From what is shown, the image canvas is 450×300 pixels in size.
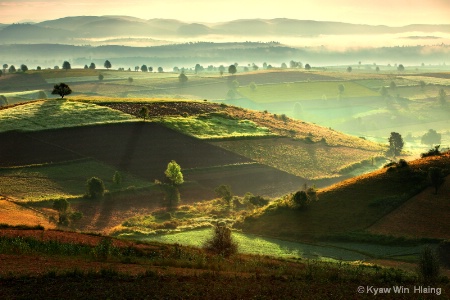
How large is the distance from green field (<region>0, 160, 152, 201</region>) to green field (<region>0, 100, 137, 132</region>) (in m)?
22.7

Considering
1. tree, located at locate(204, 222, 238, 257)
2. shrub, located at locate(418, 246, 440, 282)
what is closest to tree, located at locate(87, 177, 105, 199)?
tree, located at locate(204, 222, 238, 257)

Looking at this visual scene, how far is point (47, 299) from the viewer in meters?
39.8

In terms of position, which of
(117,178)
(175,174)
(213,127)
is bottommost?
(117,178)

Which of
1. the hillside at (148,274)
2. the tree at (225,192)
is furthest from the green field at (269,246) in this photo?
the tree at (225,192)

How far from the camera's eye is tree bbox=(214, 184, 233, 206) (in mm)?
110625

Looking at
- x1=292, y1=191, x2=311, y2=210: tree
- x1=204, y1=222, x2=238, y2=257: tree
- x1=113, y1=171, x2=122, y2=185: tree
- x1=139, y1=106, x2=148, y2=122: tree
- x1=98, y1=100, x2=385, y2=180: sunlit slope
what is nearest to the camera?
x1=204, y1=222, x2=238, y2=257: tree

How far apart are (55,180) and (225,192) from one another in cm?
3216

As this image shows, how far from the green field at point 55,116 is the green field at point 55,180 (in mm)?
22658

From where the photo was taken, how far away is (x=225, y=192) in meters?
113

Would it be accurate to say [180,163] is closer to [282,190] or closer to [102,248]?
[282,190]

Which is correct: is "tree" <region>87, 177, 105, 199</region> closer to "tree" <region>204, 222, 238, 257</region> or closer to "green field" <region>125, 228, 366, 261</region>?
"green field" <region>125, 228, 366, 261</region>

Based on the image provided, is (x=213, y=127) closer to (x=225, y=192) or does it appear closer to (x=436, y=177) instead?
(x=225, y=192)

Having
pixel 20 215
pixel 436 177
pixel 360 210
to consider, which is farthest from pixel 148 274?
pixel 436 177

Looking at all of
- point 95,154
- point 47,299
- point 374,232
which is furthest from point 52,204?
point 47,299
